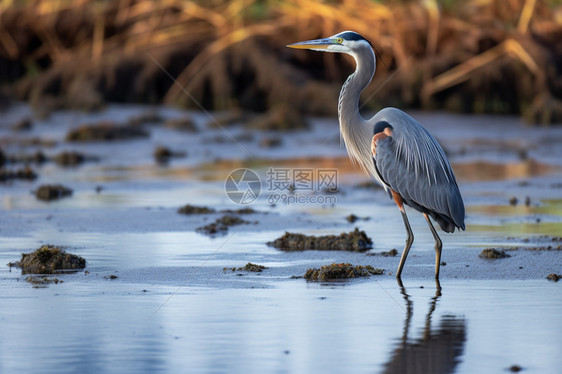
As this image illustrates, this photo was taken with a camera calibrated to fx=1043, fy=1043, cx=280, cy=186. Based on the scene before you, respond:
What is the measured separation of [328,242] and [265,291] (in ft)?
5.89

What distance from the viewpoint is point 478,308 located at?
21.0 feet

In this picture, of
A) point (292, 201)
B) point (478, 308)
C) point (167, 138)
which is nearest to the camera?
point (478, 308)

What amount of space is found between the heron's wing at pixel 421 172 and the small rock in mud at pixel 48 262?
2.43m

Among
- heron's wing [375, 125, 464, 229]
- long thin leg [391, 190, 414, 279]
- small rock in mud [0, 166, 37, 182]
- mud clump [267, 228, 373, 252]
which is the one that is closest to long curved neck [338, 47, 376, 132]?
heron's wing [375, 125, 464, 229]

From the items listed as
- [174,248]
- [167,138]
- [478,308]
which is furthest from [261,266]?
[167,138]

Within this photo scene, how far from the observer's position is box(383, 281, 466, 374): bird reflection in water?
16.7 ft

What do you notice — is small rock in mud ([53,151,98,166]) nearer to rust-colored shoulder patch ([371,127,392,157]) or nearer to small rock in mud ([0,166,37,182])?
small rock in mud ([0,166,37,182])

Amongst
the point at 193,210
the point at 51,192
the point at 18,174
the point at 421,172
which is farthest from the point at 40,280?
the point at 18,174

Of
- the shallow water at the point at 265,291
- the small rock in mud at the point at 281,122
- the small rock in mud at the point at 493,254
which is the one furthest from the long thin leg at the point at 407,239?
the small rock in mud at the point at 281,122

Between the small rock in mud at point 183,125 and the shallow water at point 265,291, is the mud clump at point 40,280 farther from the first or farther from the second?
the small rock in mud at point 183,125

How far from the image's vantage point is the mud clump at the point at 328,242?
28.3 feet

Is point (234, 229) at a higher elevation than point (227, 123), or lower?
lower

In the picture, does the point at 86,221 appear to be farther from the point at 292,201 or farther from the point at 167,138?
the point at 167,138

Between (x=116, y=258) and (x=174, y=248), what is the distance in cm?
64
